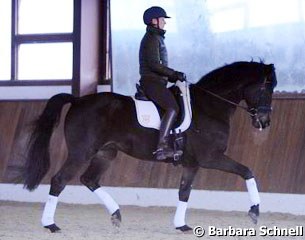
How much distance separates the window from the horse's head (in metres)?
4.11

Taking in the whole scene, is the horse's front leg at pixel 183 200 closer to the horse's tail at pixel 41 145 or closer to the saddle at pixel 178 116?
the saddle at pixel 178 116

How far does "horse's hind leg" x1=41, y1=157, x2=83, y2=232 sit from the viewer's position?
6.63m

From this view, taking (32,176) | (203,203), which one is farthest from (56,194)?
(203,203)

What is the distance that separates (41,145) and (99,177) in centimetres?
68

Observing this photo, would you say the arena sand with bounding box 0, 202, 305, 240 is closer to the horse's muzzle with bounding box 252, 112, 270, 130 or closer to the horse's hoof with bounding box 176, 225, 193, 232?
the horse's hoof with bounding box 176, 225, 193, 232

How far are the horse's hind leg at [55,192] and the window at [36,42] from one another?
11.9ft

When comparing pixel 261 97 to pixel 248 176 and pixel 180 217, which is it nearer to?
pixel 248 176

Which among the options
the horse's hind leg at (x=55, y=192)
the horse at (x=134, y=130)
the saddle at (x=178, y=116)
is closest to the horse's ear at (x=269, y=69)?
the horse at (x=134, y=130)

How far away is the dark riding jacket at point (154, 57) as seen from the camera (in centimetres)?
667

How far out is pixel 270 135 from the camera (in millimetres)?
8594

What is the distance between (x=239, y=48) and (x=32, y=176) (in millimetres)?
3547

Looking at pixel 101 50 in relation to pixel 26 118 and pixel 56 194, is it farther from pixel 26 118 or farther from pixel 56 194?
pixel 56 194

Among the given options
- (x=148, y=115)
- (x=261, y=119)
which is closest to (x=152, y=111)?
(x=148, y=115)

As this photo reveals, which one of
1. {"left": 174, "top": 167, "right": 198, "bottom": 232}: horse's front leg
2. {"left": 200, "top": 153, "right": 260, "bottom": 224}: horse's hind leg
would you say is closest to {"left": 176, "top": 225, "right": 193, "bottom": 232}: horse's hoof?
{"left": 174, "top": 167, "right": 198, "bottom": 232}: horse's front leg
